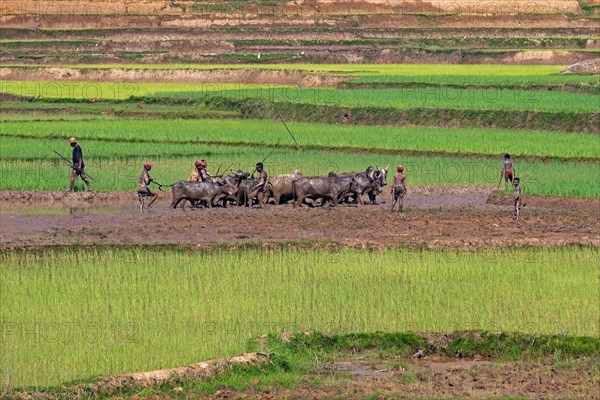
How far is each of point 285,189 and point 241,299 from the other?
24.8ft

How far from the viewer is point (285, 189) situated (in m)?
20.9

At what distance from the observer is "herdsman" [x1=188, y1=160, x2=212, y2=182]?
67.1ft

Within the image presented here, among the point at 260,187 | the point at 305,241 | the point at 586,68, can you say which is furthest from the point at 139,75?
the point at 305,241

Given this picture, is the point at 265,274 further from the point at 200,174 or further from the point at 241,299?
the point at 200,174

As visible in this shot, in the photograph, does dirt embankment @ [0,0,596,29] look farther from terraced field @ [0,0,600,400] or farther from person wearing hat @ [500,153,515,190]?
person wearing hat @ [500,153,515,190]

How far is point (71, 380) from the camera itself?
33.8 feet

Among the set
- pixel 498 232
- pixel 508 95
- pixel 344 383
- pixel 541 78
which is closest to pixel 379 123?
pixel 508 95

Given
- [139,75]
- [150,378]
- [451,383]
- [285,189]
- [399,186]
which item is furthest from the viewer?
[139,75]

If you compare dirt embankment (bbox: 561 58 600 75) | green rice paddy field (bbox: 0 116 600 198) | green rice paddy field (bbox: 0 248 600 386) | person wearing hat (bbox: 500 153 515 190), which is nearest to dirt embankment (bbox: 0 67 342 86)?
dirt embankment (bbox: 561 58 600 75)

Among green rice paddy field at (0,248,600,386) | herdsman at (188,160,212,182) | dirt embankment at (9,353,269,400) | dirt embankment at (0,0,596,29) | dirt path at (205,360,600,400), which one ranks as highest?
dirt embankment at (0,0,596,29)

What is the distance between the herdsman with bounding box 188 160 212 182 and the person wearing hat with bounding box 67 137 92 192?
1.59 meters

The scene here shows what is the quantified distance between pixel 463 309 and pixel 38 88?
29093 millimetres

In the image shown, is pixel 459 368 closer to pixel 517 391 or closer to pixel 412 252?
pixel 517 391

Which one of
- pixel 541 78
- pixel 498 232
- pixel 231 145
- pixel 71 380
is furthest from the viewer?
pixel 541 78
